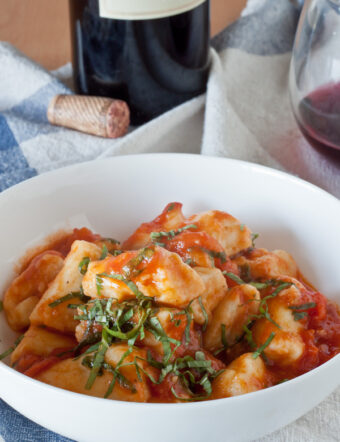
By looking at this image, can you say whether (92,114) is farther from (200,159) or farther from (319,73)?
(319,73)

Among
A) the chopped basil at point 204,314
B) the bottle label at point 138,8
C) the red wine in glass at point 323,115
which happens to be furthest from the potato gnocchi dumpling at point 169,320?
the bottle label at point 138,8

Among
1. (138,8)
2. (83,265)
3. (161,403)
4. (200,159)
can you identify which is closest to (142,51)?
(138,8)

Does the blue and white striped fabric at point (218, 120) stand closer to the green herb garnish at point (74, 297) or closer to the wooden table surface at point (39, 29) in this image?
the wooden table surface at point (39, 29)

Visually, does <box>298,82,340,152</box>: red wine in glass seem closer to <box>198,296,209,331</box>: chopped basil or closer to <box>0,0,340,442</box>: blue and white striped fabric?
<box>0,0,340,442</box>: blue and white striped fabric

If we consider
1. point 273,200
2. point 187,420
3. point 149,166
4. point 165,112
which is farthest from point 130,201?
point 187,420

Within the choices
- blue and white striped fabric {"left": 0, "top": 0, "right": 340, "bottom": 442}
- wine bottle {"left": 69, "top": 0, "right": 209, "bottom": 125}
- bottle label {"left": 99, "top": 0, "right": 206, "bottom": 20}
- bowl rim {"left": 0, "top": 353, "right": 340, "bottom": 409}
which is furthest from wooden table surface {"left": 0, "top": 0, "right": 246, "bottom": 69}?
bowl rim {"left": 0, "top": 353, "right": 340, "bottom": 409}

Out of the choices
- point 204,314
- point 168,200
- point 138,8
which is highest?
point 138,8
